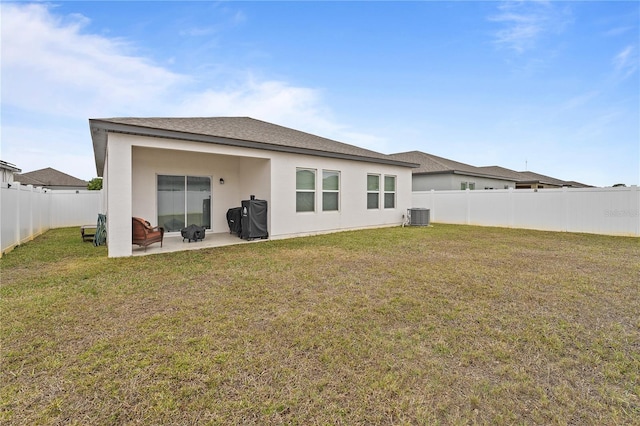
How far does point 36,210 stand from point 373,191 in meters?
13.5

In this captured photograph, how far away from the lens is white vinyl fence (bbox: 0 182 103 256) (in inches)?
305

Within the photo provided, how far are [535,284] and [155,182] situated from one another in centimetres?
1021

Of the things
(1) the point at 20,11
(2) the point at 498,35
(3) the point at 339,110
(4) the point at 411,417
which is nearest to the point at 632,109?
(2) the point at 498,35

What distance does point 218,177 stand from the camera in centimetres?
1070

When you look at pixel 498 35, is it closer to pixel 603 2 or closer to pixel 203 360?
pixel 603 2

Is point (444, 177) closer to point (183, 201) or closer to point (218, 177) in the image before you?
point (218, 177)

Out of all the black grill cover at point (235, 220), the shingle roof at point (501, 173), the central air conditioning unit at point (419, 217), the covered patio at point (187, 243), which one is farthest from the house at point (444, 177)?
the covered patio at point (187, 243)

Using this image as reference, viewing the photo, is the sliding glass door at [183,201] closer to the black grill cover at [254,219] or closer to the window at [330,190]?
the black grill cover at [254,219]

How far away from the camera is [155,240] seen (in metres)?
7.80

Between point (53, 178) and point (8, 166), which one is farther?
point (53, 178)

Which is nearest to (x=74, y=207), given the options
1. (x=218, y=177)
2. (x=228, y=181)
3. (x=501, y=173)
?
(x=218, y=177)

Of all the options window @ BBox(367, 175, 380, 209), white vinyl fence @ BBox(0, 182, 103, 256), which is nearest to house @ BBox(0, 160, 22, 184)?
white vinyl fence @ BBox(0, 182, 103, 256)

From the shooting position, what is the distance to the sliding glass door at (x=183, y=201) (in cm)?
966

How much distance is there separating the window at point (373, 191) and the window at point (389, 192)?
587 millimetres
